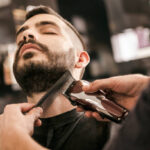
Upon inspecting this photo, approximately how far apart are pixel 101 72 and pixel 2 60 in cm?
235

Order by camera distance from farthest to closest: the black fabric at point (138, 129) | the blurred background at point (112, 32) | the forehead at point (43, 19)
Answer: the blurred background at point (112, 32), the forehead at point (43, 19), the black fabric at point (138, 129)

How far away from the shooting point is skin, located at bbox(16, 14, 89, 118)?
3.44 feet

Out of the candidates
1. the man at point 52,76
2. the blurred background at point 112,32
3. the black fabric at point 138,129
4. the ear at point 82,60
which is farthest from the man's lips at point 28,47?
the blurred background at point 112,32

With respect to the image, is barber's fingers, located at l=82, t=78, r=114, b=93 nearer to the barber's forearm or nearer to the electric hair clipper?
the electric hair clipper

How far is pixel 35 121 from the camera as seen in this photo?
0.88 metres

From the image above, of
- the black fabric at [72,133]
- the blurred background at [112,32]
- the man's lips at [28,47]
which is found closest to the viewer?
the black fabric at [72,133]

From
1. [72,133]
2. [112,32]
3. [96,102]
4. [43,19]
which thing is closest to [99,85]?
[96,102]

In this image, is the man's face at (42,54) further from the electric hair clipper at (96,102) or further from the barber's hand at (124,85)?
the barber's hand at (124,85)

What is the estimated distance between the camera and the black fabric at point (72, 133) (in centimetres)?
93

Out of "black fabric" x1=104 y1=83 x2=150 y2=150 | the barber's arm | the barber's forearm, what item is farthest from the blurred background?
"black fabric" x1=104 y1=83 x2=150 y2=150

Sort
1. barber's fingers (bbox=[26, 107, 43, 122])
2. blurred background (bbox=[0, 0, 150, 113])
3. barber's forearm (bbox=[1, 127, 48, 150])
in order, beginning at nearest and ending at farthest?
barber's forearm (bbox=[1, 127, 48, 150]), barber's fingers (bbox=[26, 107, 43, 122]), blurred background (bbox=[0, 0, 150, 113])

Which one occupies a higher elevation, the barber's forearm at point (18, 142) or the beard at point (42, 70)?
the beard at point (42, 70)

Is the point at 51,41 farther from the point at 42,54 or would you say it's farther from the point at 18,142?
the point at 18,142

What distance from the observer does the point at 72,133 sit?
3.18 ft
